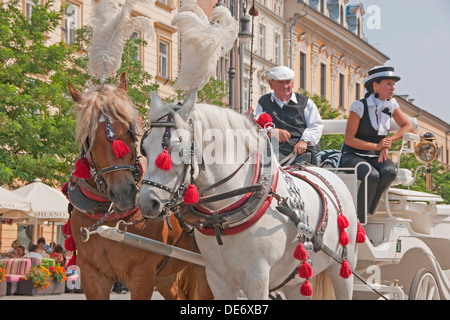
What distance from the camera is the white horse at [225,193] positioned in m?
4.12

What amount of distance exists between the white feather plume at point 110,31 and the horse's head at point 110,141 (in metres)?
0.44

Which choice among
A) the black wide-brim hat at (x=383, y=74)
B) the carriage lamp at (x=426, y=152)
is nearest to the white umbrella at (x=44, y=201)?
the carriage lamp at (x=426, y=152)

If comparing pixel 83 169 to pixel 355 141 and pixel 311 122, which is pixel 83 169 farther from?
pixel 355 141

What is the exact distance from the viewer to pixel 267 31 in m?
38.6

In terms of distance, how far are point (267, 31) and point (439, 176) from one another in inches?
490

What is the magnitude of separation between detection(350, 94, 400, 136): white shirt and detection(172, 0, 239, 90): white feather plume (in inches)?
88.8

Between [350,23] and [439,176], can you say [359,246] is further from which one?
[350,23]

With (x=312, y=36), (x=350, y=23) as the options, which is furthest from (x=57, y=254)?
(x=350, y=23)

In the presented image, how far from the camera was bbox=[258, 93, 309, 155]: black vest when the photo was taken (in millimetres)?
6059

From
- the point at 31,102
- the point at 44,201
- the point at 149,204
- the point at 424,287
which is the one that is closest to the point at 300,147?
the point at 424,287

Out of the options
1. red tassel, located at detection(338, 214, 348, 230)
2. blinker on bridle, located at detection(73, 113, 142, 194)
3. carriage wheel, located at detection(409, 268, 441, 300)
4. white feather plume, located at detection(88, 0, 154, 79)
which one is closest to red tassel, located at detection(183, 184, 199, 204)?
blinker on bridle, located at detection(73, 113, 142, 194)

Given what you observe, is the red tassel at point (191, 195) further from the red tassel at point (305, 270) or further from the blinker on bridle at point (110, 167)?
the red tassel at point (305, 270)

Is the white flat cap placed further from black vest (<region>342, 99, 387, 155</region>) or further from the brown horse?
the brown horse

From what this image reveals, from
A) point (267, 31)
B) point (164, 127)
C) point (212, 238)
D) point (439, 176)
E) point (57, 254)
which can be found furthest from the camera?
point (439, 176)
